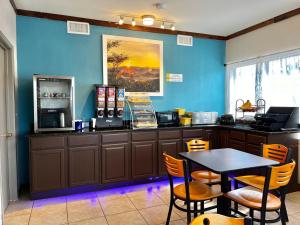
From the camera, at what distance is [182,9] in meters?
3.59

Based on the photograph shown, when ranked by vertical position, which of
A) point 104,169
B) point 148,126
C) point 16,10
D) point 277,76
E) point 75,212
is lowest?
point 75,212

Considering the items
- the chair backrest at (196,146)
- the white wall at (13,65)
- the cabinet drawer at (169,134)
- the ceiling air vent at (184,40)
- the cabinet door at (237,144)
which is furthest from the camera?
the ceiling air vent at (184,40)

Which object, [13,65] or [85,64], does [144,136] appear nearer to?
[85,64]

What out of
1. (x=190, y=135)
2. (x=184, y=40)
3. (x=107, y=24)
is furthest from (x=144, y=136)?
(x=184, y=40)

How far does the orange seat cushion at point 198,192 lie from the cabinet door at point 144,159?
1.41 meters

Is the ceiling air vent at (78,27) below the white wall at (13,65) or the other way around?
the other way around

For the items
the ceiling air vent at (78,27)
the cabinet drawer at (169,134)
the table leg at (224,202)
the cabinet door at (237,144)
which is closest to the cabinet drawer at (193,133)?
the cabinet drawer at (169,134)

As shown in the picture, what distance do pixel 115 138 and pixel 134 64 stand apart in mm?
1451

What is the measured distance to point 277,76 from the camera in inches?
161

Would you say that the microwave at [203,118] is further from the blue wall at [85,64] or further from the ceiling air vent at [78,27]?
the ceiling air vent at [78,27]

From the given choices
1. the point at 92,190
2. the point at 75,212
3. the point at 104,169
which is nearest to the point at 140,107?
the point at 104,169

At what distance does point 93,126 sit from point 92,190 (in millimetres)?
993

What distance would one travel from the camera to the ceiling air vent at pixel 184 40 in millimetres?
4672

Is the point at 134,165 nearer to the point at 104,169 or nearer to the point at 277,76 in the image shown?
the point at 104,169
